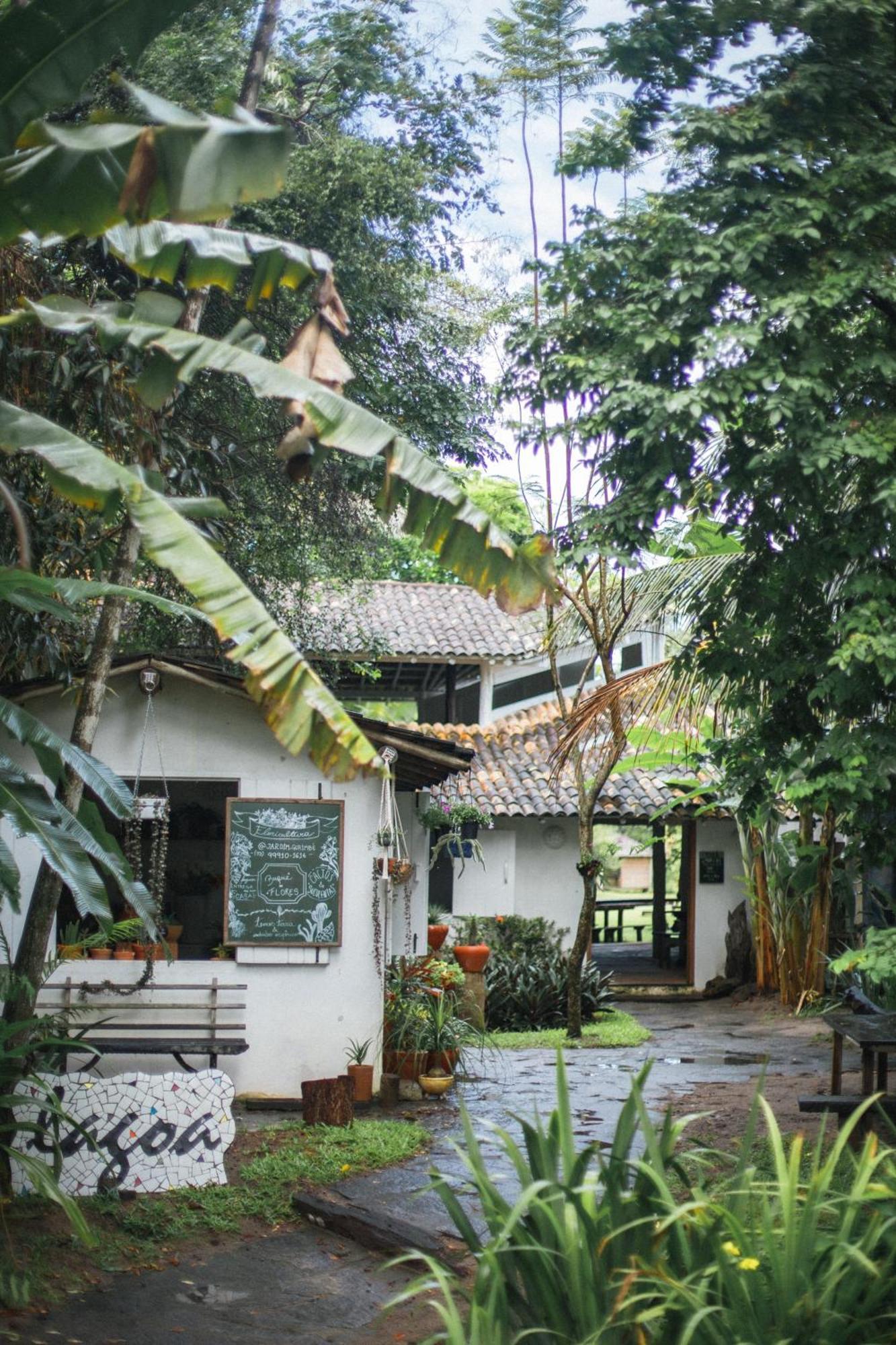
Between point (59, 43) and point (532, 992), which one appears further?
point (532, 992)

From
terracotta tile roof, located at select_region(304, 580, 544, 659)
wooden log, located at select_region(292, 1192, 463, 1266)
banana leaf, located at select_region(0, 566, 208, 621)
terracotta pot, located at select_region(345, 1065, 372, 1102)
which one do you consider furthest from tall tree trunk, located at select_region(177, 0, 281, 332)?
terracotta tile roof, located at select_region(304, 580, 544, 659)

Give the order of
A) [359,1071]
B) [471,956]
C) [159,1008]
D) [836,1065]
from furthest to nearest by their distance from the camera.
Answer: [471,956] < [359,1071] < [159,1008] < [836,1065]

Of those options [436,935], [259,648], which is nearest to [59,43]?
[259,648]

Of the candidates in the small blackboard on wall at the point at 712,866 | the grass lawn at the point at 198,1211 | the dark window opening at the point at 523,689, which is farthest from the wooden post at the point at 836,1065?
the dark window opening at the point at 523,689

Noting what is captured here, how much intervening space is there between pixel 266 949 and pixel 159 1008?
2.95 ft

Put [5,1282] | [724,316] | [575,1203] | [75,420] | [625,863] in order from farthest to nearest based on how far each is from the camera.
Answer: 1. [625,863]
2. [75,420]
3. [724,316]
4. [5,1282]
5. [575,1203]

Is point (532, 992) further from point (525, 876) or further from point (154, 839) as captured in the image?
point (154, 839)

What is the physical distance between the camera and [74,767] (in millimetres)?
6680

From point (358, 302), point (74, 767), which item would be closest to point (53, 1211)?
point (74, 767)

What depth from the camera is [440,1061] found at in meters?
11.1

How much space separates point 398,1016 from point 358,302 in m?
5.92

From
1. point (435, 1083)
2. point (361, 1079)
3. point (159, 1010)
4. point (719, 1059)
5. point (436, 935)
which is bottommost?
point (719, 1059)

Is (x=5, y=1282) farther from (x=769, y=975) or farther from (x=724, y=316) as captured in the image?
(x=769, y=975)

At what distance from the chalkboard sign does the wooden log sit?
9.74ft
